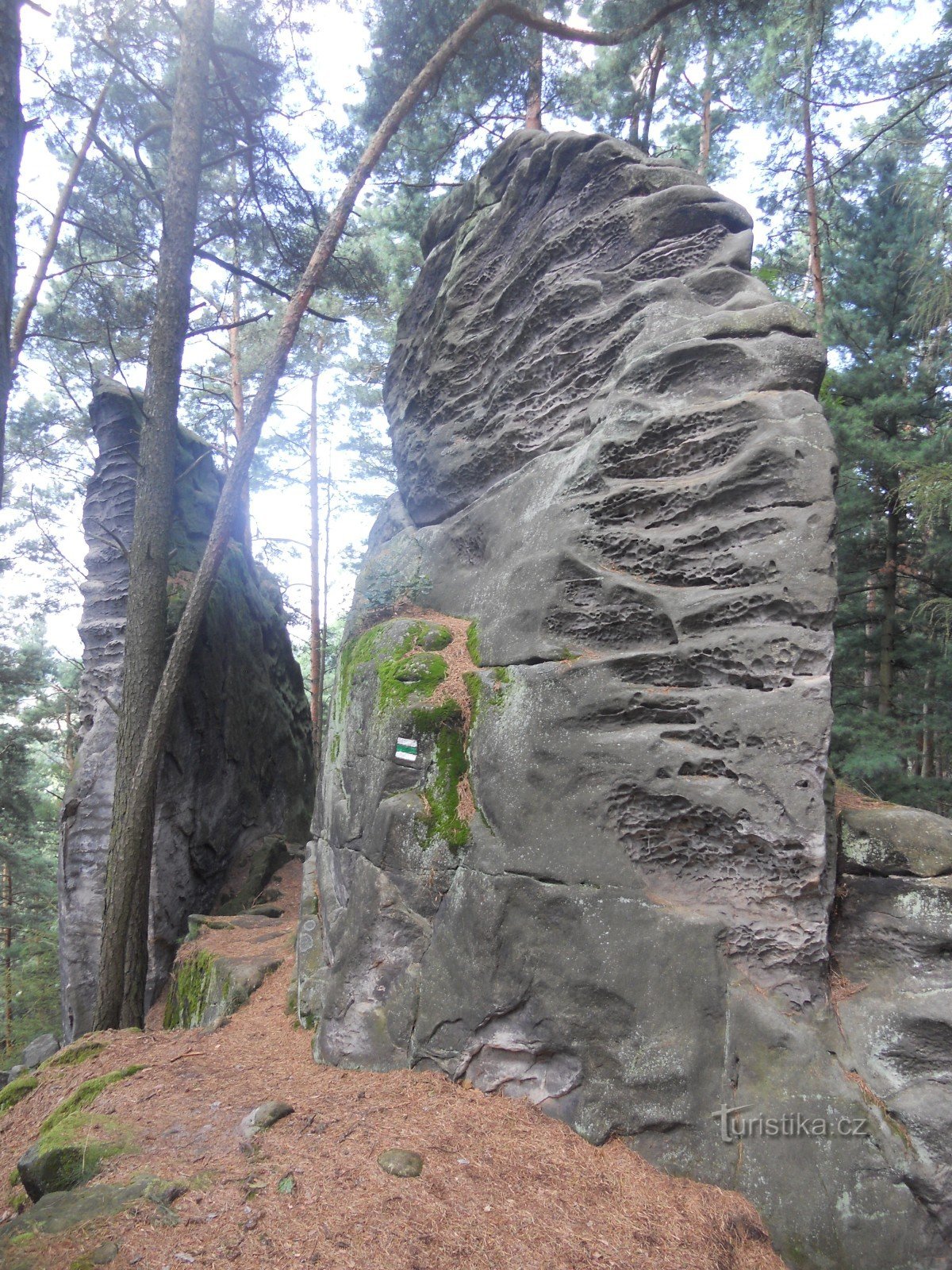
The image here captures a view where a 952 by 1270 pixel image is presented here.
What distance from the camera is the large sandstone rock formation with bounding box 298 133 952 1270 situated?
3.60 m

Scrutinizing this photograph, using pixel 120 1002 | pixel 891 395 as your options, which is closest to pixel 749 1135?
pixel 120 1002

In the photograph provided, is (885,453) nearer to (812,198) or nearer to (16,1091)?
(812,198)

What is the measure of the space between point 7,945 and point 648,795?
70.9ft

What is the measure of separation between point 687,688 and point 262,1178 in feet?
12.0

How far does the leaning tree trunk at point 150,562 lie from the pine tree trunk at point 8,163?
4.25 metres

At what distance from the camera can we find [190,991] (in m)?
7.14

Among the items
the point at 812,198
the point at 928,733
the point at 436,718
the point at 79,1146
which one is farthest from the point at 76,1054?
the point at 812,198

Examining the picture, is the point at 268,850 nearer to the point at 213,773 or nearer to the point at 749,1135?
the point at 213,773

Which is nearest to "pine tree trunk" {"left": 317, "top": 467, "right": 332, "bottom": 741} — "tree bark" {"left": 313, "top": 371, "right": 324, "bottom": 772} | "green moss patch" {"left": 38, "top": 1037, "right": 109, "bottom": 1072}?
"tree bark" {"left": 313, "top": 371, "right": 324, "bottom": 772}

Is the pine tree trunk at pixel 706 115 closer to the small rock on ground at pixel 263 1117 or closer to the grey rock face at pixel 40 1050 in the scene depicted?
the small rock on ground at pixel 263 1117

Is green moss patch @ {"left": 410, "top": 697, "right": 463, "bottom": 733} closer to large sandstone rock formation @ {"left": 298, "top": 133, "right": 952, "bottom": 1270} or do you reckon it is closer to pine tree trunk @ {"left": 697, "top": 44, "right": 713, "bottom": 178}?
large sandstone rock formation @ {"left": 298, "top": 133, "right": 952, "bottom": 1270}

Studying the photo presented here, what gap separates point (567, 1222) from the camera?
3193 mm


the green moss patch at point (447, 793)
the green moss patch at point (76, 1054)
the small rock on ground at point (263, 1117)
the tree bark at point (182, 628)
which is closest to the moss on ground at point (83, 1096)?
the green moss patch at point (76, 1054)

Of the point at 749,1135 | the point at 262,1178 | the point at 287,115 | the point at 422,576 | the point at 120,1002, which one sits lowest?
the point at 120,1002
